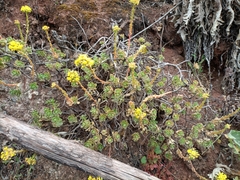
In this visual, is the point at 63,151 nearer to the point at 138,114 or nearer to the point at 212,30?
the point at 138,114

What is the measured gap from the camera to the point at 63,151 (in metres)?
1.98

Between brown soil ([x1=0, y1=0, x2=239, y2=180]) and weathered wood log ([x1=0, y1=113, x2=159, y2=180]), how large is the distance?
45 centimetres

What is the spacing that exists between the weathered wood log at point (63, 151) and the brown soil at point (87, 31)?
1.49 feet

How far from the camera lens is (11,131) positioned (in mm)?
1964

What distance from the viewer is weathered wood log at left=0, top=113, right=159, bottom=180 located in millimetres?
1963

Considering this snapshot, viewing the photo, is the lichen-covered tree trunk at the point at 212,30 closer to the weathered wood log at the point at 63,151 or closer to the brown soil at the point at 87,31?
the brown soil at the point at 87,31

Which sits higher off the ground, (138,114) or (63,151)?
(138,114)

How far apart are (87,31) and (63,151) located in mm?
1375

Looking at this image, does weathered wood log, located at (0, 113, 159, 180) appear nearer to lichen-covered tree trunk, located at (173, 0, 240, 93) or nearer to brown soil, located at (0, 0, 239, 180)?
brown soil, located at (0, 0, 239, 180)

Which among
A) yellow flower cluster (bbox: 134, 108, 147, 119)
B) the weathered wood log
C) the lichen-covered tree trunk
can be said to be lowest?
the weathered wood log

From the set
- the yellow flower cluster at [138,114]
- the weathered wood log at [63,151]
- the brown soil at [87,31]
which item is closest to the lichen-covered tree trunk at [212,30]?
the brown soil at [87,31]

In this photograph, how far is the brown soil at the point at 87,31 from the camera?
2525mm

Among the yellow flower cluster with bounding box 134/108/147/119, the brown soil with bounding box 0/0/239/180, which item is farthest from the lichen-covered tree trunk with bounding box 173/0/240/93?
the yellow flower cluster with bounding box 134/108/147/119

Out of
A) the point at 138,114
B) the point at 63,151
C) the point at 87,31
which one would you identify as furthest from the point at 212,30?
the point at 63,151
